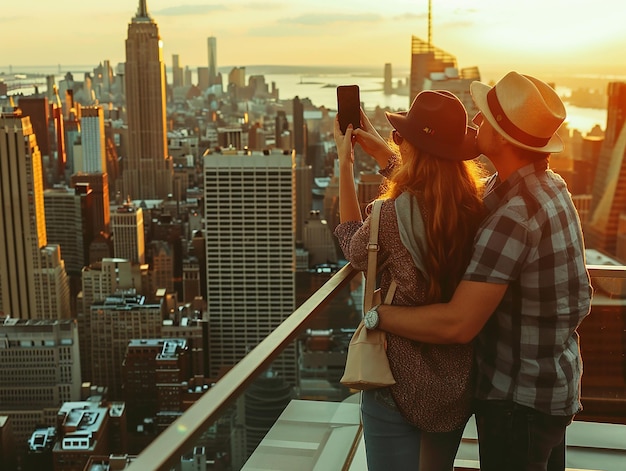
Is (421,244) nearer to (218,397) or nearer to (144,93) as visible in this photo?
(218,397)

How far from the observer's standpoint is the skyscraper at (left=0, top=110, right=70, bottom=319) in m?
23.0

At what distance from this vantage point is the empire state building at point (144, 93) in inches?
1467

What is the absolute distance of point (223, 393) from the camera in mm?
1032

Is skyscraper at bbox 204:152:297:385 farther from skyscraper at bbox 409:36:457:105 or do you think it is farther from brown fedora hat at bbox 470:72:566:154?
brown fedora hat at bbox 470:72:566:154

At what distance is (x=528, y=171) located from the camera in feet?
3.63

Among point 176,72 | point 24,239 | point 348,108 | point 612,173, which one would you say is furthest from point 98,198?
point 348,108

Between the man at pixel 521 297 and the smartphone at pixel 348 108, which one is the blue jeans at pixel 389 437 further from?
the smartphone at pixel 348 108

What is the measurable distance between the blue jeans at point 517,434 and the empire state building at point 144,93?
35.4 metres

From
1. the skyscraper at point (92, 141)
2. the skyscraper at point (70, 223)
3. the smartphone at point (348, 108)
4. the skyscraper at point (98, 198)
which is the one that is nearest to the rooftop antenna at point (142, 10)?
the skyscraper at point (92, 141)

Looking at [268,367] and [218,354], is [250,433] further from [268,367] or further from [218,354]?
[218,354]

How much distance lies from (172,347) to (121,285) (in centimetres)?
561

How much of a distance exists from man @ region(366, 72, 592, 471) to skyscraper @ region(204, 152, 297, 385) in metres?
18.4

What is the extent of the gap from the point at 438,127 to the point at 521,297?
0.24 m

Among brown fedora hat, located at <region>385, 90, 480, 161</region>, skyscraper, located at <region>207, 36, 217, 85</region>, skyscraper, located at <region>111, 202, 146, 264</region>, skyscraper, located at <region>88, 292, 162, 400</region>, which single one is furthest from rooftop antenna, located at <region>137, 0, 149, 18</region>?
brown fedora hat, located at <region>385, 90, 480, 161</region>
